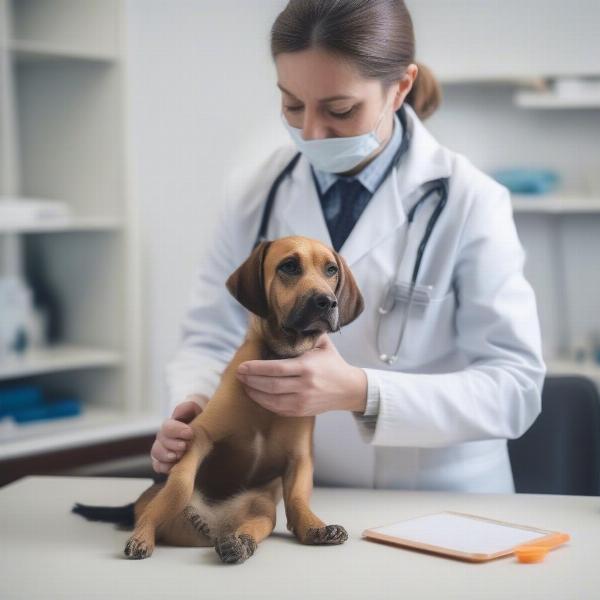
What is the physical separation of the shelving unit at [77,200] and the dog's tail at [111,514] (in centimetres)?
134

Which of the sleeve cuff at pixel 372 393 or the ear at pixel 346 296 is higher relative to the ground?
the ear at pixel 346 296

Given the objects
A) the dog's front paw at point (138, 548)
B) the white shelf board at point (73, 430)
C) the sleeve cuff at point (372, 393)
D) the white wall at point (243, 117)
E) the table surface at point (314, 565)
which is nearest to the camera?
the table surface at point (314, 565)

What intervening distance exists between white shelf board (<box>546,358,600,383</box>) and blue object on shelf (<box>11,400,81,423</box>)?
A: 140cm

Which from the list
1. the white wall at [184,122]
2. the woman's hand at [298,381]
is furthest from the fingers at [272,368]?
the white wall at [184,122]

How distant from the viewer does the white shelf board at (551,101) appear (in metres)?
2.76

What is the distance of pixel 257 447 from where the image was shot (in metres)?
1.22

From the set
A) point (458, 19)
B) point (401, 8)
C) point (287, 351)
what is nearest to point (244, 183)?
point (401, 8)

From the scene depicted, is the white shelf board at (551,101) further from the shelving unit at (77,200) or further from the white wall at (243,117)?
the shelving unit at (77,200)

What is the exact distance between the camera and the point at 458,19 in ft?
9.75

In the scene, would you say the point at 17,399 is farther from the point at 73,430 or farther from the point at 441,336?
the point at 441,336

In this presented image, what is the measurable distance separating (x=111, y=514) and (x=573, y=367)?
187cm

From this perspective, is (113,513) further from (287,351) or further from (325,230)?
(325,230)

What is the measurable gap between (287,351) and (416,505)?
317mm

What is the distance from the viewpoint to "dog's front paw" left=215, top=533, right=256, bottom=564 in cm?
109
